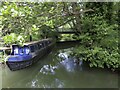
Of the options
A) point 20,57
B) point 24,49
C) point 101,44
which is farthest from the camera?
point 24,49

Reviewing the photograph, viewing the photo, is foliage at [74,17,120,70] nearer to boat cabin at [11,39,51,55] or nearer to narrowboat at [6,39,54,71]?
narrowboat at [6,39,54,71]

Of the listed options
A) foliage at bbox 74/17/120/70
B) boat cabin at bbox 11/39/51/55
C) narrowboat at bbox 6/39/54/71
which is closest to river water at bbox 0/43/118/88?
narrowboat at bbox 6/39/54/71

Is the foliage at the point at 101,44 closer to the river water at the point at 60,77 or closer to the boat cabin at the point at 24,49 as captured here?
the river water at the point at 60,77

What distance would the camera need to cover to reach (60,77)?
7277 mm

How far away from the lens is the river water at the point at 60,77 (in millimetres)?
6388

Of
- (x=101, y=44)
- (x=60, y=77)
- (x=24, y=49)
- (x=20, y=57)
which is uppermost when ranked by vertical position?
(x=101, y=44)

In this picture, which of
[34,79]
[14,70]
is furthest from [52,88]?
[14,70]

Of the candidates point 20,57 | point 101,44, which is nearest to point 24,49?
point 20,57

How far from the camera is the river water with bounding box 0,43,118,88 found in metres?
6.39

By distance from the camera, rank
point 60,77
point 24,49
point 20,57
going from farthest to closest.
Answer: point 24,49 < point 20,57 < point 60,77

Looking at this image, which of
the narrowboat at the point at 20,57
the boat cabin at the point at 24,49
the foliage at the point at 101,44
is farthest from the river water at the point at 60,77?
the boat cabin at the point at 24,49

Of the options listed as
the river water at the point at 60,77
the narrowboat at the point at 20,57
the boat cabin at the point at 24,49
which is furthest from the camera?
the boat cabin at the point at 24,49

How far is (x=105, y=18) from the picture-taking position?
6.97 metres

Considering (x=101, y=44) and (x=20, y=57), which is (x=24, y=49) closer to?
(x=20, y=57)
